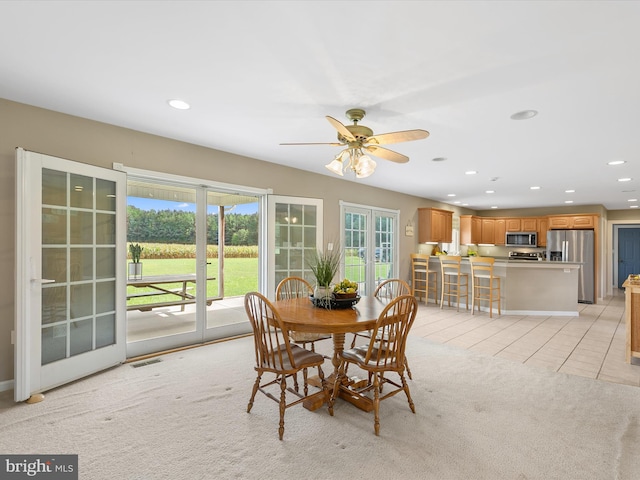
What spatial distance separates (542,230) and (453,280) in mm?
4189

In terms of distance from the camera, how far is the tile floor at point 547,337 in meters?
3.47

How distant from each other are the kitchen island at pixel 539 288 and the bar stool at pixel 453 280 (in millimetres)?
680

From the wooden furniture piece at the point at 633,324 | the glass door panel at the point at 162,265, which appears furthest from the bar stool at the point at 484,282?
the glass door panel at the point at 162,265

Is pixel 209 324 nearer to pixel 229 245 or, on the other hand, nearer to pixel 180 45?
pixel 229 245

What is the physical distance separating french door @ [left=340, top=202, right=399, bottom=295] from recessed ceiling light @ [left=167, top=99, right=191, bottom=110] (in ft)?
10.8

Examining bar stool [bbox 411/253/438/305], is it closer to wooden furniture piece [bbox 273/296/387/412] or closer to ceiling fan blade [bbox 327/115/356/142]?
wooden furniture piece [bbox 273/296/387/412]

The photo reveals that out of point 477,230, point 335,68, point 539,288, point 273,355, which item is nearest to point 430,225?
point 539,288

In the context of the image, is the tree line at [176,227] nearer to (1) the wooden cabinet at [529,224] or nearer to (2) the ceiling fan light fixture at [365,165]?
(2) the ceiling fan light fixture at [365,165]

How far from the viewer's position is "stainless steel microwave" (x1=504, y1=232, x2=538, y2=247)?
29.6 feet

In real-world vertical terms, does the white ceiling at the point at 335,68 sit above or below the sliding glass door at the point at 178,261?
above

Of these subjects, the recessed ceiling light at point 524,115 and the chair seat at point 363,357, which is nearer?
the chair seat at point 363,357

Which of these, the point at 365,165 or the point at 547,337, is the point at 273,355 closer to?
the point at 365,165

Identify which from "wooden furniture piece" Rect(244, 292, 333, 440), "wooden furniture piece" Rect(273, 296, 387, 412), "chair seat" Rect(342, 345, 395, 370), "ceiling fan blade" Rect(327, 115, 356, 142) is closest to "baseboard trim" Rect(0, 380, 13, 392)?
"wooden furniture piece" Rect(244, 292, 333, 440)

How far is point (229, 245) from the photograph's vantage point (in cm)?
450
